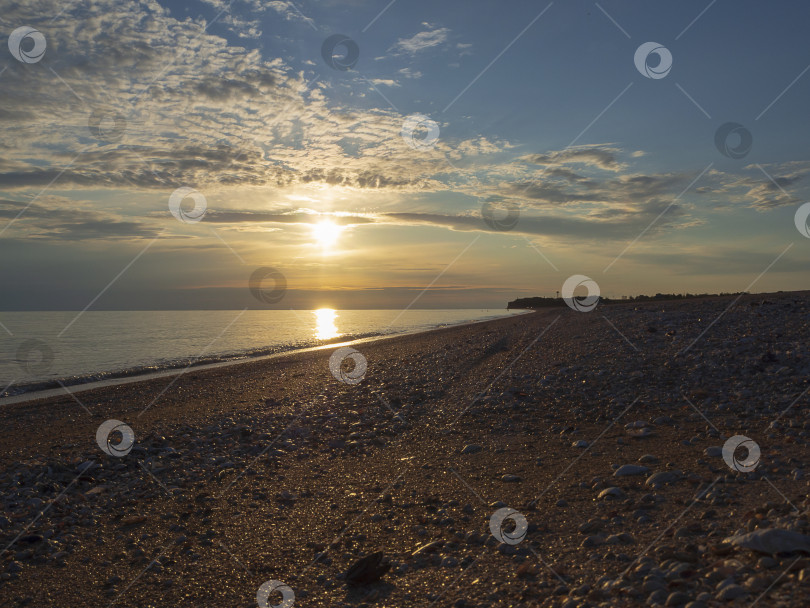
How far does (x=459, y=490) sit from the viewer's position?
25.5 ft

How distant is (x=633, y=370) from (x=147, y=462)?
36.8 ft

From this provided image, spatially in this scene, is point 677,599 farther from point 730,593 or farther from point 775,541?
point 775,541

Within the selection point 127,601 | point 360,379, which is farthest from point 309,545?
point 360,379

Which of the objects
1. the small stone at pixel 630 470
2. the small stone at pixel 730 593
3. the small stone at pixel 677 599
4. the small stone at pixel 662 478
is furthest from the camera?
the small stone at pixel 630 470

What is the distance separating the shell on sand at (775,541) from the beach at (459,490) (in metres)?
0.02

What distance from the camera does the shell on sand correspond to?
4352 millimetres

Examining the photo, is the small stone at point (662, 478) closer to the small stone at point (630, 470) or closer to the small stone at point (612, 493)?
the small stone at point (630, 470)

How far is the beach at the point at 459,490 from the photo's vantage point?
502cm

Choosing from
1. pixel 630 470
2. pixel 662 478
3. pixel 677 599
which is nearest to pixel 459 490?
pixel 630 470

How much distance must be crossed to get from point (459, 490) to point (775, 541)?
414 centimetres

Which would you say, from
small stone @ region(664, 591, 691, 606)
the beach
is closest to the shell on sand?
the beach

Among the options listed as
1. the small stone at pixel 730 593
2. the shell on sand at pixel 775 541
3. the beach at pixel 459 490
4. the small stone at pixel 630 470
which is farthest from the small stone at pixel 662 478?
the small stone at pixel 730 593

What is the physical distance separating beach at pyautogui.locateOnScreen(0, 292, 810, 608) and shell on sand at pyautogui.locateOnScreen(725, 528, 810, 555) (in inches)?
0.6

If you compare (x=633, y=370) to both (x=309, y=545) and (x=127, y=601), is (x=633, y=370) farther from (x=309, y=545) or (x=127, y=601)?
(x=127, y=601)
